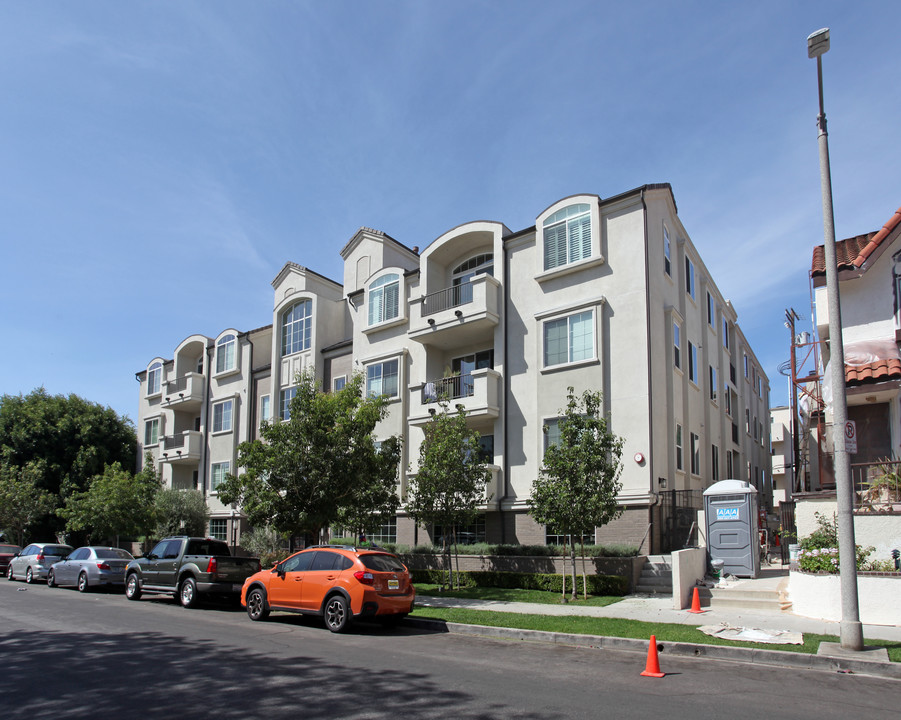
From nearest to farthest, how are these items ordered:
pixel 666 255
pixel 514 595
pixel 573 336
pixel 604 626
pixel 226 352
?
pixel 604 626, pixel 514 595, pixel 573 336, pixel 666 255, pixel 226 352

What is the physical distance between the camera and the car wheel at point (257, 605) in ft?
47.5

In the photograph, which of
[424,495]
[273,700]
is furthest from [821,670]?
[424,495]

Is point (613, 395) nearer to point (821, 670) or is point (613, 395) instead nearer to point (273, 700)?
point (821, 670)

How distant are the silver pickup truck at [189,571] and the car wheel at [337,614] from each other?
4982 mm

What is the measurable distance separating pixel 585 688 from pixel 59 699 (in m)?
5.93

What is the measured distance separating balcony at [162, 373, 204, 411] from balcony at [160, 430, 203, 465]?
1.73m

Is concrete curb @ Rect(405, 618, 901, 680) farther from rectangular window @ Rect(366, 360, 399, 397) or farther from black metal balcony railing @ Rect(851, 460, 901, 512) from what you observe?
rectangular window @ Rect(366, 360, 399, 397)

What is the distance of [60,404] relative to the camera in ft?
137

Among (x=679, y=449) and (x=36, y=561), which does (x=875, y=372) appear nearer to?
(x=679, y=449)

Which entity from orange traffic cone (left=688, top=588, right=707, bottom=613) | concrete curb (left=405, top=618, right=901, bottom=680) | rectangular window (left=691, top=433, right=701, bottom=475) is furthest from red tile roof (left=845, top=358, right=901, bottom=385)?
rectangular window (left=691, top=433, right=701, bottom=475)

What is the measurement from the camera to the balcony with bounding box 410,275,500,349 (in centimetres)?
2377

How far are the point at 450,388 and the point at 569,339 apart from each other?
4.64 metres

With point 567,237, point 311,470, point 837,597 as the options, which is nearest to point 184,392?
point 311,470

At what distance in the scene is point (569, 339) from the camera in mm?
22078
